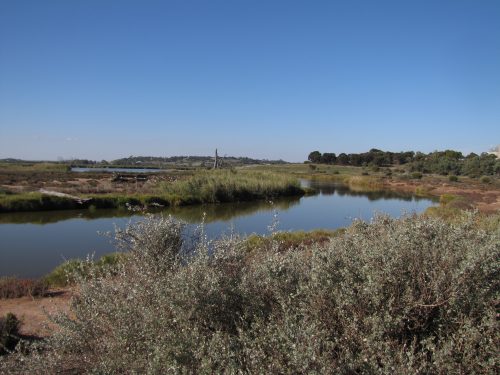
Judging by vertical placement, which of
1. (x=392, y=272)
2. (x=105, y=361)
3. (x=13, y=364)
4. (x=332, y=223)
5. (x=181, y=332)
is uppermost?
(x=392, y=272)

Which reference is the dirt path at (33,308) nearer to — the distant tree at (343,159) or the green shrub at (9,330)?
the green shrub at (9,330)

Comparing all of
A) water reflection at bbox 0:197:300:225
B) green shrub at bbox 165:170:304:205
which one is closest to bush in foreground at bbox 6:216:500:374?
water reflection at bbox 0:197:300:225

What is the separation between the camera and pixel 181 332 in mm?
2992

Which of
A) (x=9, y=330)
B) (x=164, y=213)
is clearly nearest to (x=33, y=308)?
(x=9, y=330)

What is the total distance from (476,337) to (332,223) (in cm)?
2184

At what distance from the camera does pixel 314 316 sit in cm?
304

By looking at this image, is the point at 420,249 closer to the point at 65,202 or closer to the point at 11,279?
the point at 11,279

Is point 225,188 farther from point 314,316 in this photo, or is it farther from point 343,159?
point 343,159

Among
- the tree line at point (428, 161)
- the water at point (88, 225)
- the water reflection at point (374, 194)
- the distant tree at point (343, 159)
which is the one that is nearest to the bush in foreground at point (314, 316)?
the water at point (88, 225)

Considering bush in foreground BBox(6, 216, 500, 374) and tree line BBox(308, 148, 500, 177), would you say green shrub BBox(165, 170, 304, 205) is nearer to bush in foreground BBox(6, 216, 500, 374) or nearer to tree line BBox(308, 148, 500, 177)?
bush in foreground BBox(6, 216, 500, 374)

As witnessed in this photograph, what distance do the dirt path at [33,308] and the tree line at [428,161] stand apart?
7614 cm

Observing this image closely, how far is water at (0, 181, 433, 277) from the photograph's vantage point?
13.6m

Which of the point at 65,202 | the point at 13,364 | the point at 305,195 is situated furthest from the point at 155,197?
the point at 13,364

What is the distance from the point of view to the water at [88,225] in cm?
1362
